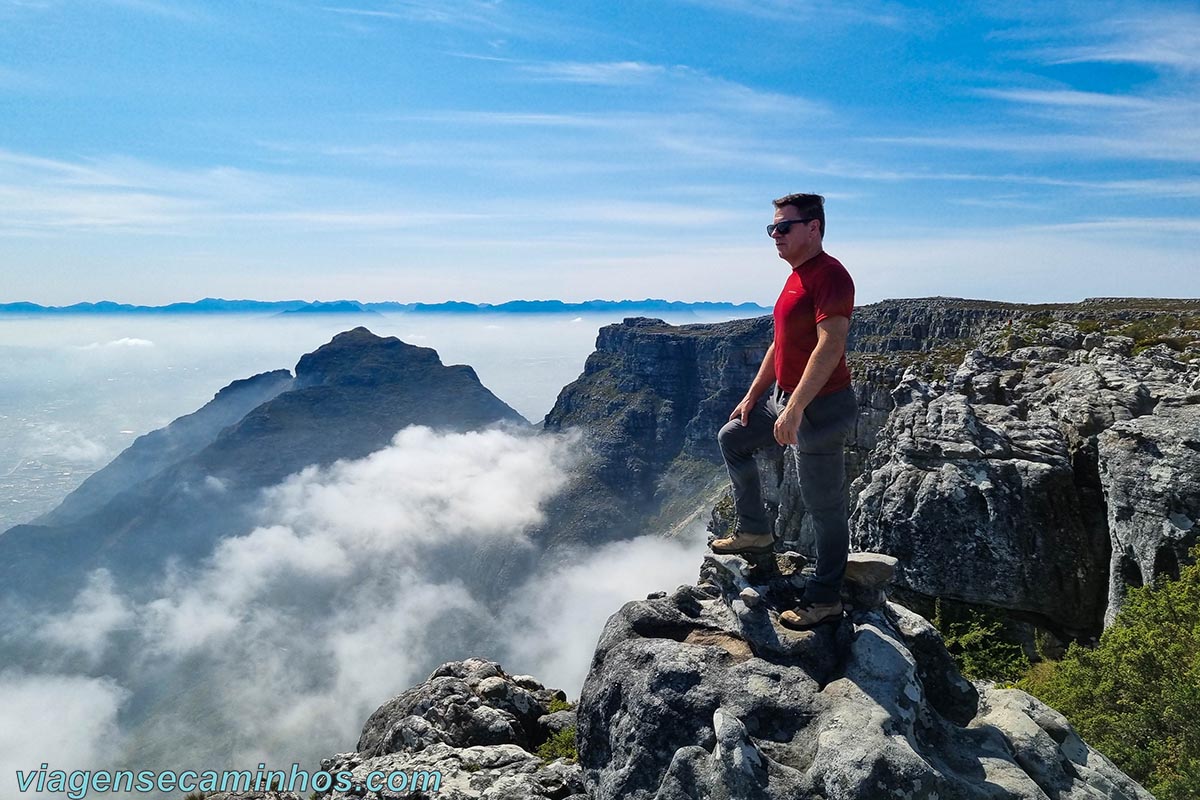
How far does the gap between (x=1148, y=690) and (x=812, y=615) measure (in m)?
10.5

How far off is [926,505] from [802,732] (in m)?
19.2

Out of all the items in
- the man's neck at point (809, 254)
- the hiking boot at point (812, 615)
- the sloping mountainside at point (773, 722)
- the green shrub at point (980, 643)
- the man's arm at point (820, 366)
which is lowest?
the green shrub at point (980, 643)

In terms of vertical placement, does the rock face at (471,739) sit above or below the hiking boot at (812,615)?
below

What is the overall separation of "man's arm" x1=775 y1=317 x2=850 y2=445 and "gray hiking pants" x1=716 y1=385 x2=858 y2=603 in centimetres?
54

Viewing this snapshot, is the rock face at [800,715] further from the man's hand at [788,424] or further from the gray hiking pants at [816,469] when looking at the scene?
the man's hand at [788,424]

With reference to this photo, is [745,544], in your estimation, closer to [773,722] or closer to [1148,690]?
[773,722]

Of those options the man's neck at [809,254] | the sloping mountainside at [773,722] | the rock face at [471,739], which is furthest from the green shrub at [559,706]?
the man's neck at [809,254]

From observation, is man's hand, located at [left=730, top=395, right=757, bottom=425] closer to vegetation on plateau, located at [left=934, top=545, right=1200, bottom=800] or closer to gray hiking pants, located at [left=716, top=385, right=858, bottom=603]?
gray hiking pants, located at [left=716, top=385, right=858, bottom=603]

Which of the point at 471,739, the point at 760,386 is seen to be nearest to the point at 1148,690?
the point at 760,386

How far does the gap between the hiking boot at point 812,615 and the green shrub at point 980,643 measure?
14804mm

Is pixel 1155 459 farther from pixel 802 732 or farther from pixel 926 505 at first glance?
pixel 802 732

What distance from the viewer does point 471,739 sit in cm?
1484

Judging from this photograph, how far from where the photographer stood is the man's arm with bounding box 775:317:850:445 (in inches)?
354

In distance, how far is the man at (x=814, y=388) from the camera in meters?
9.20
